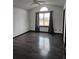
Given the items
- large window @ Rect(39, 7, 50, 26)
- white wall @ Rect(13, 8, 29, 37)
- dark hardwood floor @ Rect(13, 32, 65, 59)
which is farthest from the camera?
large window @ Rect(39, 7, 50, 26)

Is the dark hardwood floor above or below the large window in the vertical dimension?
below

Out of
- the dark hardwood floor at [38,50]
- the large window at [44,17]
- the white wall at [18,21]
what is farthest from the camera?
the large window at [44,17]

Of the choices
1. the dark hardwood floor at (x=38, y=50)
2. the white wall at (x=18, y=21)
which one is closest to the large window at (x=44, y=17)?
the white wall at (x=18, y=21)

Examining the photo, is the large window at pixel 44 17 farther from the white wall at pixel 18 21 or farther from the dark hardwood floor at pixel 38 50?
the dark hardwood floor at pixel 38 50

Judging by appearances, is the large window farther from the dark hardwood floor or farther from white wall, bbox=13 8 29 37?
the dark hardwood floor

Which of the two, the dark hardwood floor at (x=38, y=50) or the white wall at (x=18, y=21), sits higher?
the white wall at (x=18, y=21)

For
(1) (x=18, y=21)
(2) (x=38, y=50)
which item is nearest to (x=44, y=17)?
(1) (x=18, y=21)

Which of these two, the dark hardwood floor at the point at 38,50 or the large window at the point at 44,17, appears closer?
the dark hardwood floor at the point at 38,50

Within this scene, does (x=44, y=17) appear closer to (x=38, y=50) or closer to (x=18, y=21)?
(x=18, y=21)

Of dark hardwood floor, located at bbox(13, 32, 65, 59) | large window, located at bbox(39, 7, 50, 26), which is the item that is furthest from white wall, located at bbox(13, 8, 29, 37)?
large window, located at bbox(39, 7, 50, 26)

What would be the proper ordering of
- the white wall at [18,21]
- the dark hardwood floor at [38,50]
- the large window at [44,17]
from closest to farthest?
the dark hardwood floor at [38,50] → the white wall at [18,21] → the large window at [44,17]
